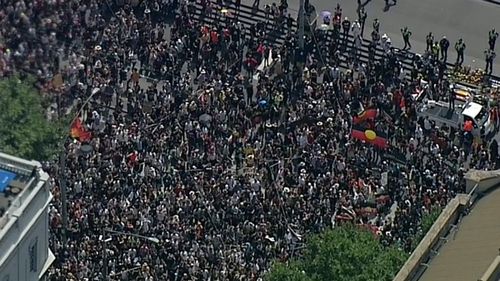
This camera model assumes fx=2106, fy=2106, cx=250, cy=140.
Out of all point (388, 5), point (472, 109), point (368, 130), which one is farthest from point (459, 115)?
point (388, 5)

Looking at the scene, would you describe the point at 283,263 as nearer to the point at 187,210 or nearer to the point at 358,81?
the point at 187,210

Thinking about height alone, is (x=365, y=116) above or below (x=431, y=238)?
above

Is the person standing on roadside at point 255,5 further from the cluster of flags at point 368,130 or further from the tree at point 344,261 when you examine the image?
the tree at point 344,261

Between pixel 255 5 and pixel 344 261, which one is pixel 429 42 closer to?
pixel 255 5

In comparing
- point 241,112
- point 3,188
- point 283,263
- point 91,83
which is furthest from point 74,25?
point 3,188

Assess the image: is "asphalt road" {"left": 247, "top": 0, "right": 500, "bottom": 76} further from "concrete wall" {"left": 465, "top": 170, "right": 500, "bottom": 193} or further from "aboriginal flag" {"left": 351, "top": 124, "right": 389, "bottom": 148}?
"concrete wall" {"left": 465, "top": 170, "right": 500, "bottom": 193}

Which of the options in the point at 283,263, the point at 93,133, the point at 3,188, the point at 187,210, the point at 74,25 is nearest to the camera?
the point at 3,188
